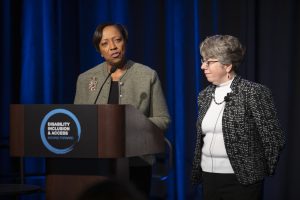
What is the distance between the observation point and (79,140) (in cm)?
266

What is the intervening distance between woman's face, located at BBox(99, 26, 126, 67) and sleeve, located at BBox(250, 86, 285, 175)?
773 mm

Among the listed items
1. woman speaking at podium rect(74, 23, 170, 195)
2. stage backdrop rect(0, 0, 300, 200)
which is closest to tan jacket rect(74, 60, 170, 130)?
woman speaking at podium rect(74, 23, 170, 195)

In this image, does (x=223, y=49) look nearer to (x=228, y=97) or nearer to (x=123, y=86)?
(x=228, y=97)

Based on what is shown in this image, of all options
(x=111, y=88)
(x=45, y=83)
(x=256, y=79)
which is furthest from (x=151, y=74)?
(x=45, y=83)

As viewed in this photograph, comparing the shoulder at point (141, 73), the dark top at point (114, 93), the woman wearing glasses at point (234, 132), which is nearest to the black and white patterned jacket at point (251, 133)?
the woman wearing glasses at point (234, 132)

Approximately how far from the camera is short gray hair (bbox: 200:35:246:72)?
302 centimetres

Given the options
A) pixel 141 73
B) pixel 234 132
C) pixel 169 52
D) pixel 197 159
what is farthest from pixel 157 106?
pixel 169 52

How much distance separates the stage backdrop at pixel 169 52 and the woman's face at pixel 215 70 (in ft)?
5.94

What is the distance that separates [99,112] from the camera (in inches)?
104

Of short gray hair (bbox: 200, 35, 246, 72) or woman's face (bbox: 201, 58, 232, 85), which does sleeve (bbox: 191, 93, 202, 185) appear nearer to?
woman's face (bbox: 201, 58, 232, 85)

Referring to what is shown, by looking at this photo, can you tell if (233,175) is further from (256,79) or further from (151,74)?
(256,79)

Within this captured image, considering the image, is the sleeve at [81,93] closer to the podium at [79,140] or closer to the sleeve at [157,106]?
the sleeve at [157,106]

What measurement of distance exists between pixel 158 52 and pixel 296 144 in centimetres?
147

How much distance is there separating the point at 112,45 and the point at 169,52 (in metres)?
1.95
